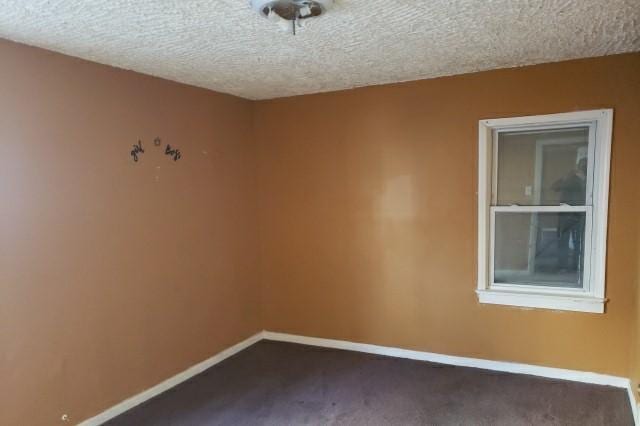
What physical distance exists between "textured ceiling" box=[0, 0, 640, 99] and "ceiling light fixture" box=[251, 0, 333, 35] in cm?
7

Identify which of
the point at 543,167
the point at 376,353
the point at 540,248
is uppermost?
the point at 543,167

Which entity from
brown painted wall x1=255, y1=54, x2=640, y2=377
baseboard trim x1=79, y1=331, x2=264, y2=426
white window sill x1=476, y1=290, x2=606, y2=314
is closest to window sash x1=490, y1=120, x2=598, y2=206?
brown painted wall x1=255, y1=54, x2=640, y2=377

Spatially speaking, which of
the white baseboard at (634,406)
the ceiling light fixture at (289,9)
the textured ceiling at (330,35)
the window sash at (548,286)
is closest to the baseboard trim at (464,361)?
the white baseboard at (634,406)

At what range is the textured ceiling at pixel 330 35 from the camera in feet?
6.36

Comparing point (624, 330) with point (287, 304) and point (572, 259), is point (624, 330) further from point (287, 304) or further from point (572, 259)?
point (287, 304)

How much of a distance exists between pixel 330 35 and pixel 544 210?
2.00 meters

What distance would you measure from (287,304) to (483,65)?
256 cm

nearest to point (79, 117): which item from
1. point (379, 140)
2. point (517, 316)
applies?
point (379, 140)

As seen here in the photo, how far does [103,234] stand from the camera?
2744 mm

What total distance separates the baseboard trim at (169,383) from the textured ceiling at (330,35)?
2163 millimetres

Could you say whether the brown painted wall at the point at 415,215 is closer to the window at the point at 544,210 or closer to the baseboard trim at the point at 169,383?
the window at the point at 544,210

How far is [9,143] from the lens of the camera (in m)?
2.27

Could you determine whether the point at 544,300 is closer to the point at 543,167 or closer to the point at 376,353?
the point at 543,167

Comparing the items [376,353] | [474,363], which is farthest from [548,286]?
[376,353]
